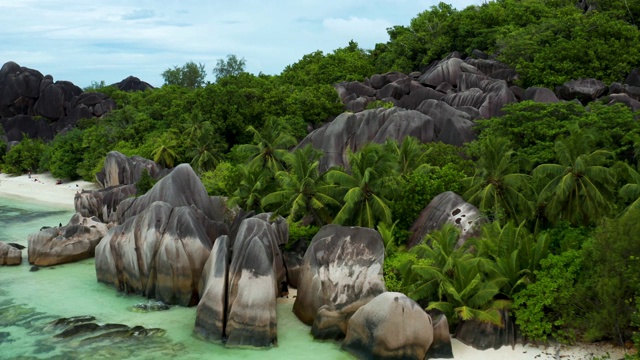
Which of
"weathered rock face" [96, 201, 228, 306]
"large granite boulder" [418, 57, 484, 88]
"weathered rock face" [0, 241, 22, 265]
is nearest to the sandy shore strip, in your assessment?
"weathered rock face" [0, 241, 22, 265]

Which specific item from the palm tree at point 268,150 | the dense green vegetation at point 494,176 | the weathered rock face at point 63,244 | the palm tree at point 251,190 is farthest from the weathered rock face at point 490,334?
the weathered rock face at point 63,244

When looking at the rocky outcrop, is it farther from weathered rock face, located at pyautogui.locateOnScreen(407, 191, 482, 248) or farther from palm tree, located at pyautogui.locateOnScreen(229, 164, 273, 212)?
weathered rock face, located at pyautogui.locateOnScreen(407, 191, 482, 248)

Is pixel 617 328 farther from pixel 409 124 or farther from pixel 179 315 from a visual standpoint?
pixel 409 124

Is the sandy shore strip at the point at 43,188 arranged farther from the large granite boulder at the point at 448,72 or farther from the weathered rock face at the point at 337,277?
the large granite boulder at the point at 448,72

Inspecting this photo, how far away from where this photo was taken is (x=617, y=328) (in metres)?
17.6

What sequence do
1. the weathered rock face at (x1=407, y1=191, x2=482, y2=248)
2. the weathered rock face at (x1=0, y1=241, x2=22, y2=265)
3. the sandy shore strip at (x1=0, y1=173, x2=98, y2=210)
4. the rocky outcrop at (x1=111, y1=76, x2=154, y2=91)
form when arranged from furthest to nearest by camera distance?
the rocky outcrop at (x1=111, y1=76, x2=154, y2=91) → the sandy shore strip at (x1=0, y1=173, x2=98, y2=210) → the weathered rock face at (x1=0, y1=241, x2=22, y2=265) → the weathered rock face at (x1=407, y1=191, x2=482, y2=248)

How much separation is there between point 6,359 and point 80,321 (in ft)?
10.1

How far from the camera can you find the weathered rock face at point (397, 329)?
59.7 feet

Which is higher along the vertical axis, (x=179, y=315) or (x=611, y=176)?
(x=611, y=176)

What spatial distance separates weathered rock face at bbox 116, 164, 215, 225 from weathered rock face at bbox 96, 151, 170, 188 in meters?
13.3

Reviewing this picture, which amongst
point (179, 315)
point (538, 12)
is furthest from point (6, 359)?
point (538, 12)

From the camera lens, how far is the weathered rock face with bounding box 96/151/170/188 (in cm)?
4281

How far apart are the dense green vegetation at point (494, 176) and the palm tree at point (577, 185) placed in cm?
5

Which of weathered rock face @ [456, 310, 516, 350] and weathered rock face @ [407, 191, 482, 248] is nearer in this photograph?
weathered rock face @ [456, 310, 516, 350]
